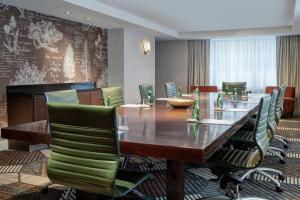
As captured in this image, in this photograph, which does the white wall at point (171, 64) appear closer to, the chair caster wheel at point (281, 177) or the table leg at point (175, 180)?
the chair caster wheel at point (281, 177)

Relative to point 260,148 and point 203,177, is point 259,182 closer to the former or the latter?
point 203,177

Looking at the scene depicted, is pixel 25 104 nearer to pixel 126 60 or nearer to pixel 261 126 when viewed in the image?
pixel 126 60

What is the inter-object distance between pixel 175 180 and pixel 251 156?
90 centimetres

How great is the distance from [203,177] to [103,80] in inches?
166

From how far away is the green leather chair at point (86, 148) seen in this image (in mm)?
1724

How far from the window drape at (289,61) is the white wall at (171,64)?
2.50 meters

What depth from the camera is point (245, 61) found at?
8570mm

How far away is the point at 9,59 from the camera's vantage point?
471 centimetres

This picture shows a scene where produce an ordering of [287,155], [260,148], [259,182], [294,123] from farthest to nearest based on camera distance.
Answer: [294,123] → [287,155] → [259,182] → [260,148]

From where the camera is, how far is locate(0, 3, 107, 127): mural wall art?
4.70 metres

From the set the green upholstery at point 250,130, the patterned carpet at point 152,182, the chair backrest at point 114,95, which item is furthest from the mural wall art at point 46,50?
the green upholstery at point 250,130

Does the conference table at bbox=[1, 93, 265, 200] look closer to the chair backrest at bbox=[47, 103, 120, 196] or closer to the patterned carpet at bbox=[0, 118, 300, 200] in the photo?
the chair backrest at bbox=[47, 103, 120, 196]

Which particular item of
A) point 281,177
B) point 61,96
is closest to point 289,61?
point 281,177

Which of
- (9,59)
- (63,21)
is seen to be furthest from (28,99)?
(63,21)
